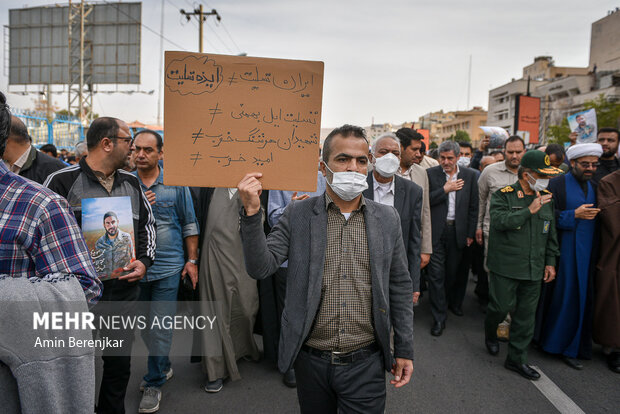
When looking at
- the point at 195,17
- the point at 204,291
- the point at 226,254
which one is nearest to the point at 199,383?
the point at 204,291

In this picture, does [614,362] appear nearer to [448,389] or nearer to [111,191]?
[448,389]

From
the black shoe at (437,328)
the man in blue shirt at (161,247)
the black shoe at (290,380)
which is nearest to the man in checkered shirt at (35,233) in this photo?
the man in blue shirt at (161,247)

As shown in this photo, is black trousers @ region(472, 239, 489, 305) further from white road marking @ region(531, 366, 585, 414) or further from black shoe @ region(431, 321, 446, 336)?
white road marking @ region(531, 366, 585, 414)

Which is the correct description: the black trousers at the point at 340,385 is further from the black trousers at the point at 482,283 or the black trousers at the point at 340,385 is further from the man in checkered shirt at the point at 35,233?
the black trousers at the point at 482,283

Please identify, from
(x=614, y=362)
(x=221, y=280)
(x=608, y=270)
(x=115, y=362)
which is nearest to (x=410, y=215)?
(x=221, y=280)

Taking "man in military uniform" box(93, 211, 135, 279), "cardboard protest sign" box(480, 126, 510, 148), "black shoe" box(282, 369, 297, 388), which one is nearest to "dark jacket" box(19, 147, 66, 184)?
"man in military uniform" box(93, 211, 135, 279)

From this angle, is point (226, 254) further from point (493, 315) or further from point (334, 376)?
point (493, 315)

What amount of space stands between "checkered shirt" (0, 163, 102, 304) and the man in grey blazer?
0.72 meters

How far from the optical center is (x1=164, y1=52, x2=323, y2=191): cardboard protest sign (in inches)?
73.1

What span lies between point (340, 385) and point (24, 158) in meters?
3.22

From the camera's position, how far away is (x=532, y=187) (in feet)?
12.9

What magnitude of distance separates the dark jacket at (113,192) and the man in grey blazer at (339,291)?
1.36m

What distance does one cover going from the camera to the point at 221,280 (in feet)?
12.1

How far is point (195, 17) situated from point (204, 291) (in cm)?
1977
